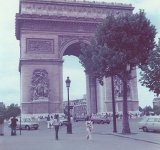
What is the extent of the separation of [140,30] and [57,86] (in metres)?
27.5

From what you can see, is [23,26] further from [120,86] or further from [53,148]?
[53,148]

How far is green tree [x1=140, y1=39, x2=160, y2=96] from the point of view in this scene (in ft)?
86.6

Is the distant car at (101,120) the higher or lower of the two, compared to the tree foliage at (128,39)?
lower

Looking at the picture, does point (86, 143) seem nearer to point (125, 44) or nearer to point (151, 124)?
point (125, 44)

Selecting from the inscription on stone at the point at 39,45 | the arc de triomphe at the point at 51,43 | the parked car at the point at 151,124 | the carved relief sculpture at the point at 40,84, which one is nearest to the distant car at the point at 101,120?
the arc de triomphe at the point at 51,43

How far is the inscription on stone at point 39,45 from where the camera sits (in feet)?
Answer: 177

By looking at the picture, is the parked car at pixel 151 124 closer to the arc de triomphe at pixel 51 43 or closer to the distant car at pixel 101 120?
the distant car at pixel 101 120

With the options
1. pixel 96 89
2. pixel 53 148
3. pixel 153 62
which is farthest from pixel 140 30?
pixel 96 89

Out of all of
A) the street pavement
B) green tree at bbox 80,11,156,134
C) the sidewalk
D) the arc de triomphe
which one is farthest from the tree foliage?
the arc de triomphe

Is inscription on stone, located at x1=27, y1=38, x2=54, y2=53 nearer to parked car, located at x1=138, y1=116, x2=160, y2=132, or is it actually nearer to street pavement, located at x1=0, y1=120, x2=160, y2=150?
parked car, located at x1=138, y1=116, x2=160, y2=132

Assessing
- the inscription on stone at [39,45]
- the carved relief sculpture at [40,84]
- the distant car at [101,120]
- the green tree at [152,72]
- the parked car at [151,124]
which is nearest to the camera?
the green tree at [152,72]

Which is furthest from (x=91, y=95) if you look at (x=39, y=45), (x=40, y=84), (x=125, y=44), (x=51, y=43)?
(x=125, y=44)

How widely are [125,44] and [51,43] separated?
2811 centimetres

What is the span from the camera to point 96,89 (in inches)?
2356
